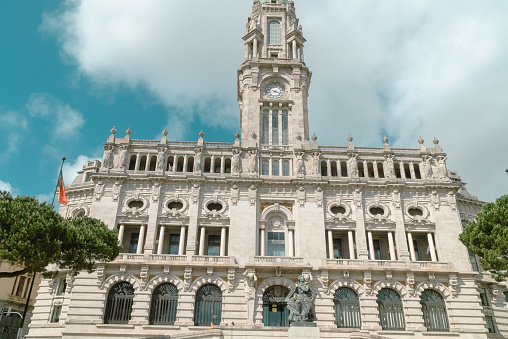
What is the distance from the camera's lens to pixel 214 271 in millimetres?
43281

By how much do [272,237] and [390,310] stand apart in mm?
14555

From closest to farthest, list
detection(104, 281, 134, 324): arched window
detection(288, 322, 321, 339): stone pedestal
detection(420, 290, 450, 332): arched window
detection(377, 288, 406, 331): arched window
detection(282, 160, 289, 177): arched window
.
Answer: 1. detection(288, 322, 321, 339): stone pedestal
2. detection(104, 281, 134, 324): arched window
3. detection(377, 288, 406, 331): arched window
4. detection(420, 290, 450, 332): arched window
5. detection(282, 160, 289, 177): arched window

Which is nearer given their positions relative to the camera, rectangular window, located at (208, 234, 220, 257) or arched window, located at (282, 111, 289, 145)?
rectangular window, located at (208, 234, 220, 257)

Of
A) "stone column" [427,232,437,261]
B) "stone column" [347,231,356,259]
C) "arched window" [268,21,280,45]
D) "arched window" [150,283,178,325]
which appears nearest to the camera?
"arched window" [150,283,178,325]

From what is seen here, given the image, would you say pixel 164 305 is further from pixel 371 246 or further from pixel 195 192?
pixel 371 246

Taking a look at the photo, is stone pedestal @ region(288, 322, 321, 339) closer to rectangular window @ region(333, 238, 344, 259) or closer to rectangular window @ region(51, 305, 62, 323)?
rectangular window @ region(333, 238, 344, 259)

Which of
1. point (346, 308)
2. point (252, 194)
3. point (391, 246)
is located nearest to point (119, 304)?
point (252, 194)

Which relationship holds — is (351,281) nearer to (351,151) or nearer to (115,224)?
(351,151)

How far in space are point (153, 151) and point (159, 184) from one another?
476 cm

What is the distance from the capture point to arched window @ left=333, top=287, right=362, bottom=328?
138ft

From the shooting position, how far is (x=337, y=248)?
159 ft

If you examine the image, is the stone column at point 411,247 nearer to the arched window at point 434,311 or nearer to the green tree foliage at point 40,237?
the arched window at point 434,311

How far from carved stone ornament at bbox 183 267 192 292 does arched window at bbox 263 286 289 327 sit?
790cm

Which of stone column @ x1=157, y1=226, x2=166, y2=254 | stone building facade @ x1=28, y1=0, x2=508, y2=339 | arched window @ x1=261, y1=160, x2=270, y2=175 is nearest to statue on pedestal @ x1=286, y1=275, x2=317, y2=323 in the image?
stone building facade @ x1=28, y1=0, x2=508, y2=339
